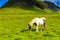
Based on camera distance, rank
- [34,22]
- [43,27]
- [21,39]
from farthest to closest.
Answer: [43,27] → [34,22] → [21,39]

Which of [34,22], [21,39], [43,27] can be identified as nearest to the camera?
[21,39]

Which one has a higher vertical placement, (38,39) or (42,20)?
(42,20)

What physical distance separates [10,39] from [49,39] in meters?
3.78

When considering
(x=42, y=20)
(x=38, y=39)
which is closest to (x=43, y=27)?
(x=42, y=20)

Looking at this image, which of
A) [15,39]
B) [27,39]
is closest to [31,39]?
[27,39]

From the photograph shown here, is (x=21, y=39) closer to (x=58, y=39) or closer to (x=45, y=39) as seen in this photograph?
(x=45, y=39)

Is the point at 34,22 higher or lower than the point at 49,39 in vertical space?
higher

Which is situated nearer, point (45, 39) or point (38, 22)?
point (45, 39)

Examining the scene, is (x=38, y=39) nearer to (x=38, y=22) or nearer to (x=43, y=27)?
(x=38, y=22)

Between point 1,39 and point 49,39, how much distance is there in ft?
15.2

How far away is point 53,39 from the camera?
723 inches

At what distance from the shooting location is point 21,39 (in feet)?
58.9

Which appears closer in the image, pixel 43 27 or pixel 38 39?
pixel 38 39

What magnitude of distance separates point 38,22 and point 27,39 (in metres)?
6.60
